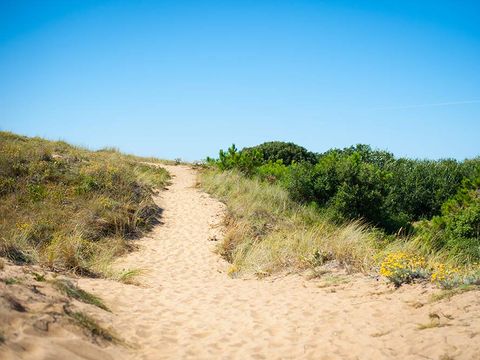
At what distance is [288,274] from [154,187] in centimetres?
1076

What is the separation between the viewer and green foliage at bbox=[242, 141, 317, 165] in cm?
2828

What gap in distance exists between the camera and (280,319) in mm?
5645

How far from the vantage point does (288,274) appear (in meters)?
8.20

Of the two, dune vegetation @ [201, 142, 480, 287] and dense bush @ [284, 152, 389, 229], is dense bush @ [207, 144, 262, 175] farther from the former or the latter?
dense bush @ [284, 152, 389, 229]

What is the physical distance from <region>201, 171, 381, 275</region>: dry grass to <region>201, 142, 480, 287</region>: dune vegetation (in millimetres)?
30

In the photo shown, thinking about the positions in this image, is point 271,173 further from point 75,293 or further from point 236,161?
point 75,293

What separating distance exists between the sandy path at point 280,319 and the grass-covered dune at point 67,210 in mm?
1315

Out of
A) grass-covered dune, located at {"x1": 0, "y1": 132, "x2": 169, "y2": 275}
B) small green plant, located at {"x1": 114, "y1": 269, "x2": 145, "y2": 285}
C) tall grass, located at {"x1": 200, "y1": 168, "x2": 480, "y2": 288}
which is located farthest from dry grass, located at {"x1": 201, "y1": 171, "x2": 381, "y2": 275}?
grass-covered dune, located at {"x1": 0, "y1": 132, "x2": 169, "y2": 275}

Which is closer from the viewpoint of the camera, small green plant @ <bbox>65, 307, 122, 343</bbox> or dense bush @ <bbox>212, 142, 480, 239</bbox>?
small green plant @ <bbox>65, 307, 122, 343</bbox>

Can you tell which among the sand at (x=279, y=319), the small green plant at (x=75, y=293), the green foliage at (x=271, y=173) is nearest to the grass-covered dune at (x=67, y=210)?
the sand at (x=279, y=319)

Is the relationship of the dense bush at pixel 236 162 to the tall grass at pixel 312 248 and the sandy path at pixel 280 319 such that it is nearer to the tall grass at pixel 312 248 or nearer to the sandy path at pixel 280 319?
the tall grass at pixel 312 248

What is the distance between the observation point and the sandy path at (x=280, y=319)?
436 centimetres

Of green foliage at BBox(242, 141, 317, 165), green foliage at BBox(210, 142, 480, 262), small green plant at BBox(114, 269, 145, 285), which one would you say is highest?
green foliage at BBox(242, 141, 317, 165)

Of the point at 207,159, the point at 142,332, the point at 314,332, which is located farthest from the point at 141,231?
the point at 207,159
